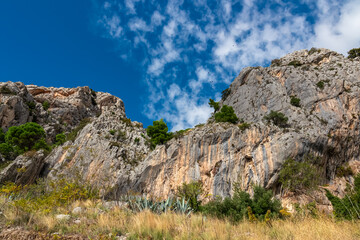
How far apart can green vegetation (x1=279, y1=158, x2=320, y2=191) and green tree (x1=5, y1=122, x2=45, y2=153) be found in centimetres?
4989

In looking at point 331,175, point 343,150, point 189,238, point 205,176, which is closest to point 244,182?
point 205,176

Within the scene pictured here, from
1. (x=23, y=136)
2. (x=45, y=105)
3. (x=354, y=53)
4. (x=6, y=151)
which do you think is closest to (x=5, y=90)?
(x=45, y=105)

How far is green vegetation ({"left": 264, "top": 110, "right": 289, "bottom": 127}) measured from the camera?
34.3 m

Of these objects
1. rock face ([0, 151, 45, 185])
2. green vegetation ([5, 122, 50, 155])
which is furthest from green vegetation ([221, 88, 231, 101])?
green vegetation ([5, 122, 50, 155])

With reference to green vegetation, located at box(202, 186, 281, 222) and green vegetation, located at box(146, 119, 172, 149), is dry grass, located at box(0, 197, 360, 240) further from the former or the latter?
green vegetation, located at box(146, 119, 172, 149)

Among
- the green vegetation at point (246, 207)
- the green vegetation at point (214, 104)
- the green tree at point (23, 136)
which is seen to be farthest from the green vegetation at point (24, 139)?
the green vegetation at point (246, 207)

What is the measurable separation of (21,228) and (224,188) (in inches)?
937

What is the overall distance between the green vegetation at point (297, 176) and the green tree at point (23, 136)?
4989 centimetres

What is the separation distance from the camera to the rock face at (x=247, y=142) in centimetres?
2839

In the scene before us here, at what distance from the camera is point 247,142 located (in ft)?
98.7

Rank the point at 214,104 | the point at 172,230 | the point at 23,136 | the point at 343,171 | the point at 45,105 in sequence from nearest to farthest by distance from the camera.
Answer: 1. the point at 172,230
2. the point at 343,171
3. the point at 23,136
4. the point at 214,104
5. the point at 45,105

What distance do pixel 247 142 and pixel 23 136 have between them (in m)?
46.4

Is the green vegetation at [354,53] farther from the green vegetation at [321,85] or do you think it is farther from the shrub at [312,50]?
the green vegetation at [321,85]

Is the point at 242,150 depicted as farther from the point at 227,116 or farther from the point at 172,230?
the point at 172,230
